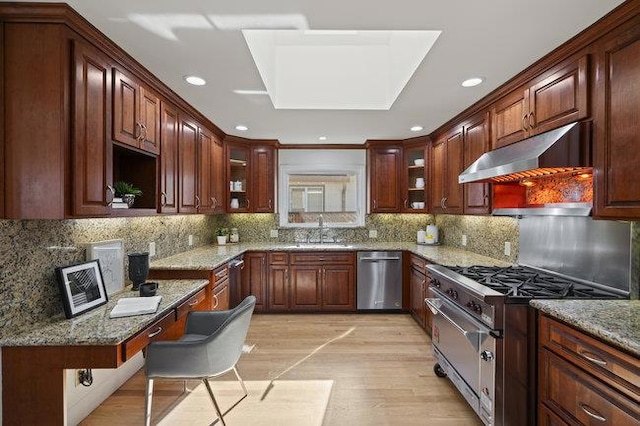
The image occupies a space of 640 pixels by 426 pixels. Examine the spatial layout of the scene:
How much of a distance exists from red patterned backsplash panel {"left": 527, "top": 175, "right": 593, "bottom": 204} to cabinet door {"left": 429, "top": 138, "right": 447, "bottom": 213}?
1186mm

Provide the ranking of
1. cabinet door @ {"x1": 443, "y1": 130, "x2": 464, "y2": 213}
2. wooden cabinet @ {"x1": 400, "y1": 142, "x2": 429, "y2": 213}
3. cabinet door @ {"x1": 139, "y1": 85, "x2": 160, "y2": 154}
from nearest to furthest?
cabinet door @ {"x1": 139, "y1": 85, "x2": 160, "y2": 154} → cabinet door @ {"x1": 443, "y1": 130, "x2": 464, "y2": 213} → wooden cabinet @ {"x1": 400, "y1": 142, "x2": 429, "y2": 213}

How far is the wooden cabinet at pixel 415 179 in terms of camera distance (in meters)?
4.32

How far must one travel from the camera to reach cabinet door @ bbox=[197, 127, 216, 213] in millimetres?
3463

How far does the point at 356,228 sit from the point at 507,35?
333cm

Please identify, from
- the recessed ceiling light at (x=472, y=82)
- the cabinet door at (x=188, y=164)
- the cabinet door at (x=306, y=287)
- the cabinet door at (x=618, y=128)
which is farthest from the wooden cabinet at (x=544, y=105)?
the cabinet door at (x=188, y=164)

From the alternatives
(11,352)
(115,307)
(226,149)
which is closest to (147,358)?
(115,307)

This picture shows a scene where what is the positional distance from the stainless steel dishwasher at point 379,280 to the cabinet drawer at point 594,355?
2.45 meters

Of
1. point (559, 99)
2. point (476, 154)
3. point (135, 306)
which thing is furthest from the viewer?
point (476, 154)

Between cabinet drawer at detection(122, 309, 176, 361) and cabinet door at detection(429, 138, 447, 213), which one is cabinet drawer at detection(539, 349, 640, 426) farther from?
cabinet door at detection(429, 138, 447, 213)

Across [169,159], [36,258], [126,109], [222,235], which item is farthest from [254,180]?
[36,258]

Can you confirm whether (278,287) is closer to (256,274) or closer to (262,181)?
(256,274)

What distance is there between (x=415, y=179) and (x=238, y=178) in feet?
8.56

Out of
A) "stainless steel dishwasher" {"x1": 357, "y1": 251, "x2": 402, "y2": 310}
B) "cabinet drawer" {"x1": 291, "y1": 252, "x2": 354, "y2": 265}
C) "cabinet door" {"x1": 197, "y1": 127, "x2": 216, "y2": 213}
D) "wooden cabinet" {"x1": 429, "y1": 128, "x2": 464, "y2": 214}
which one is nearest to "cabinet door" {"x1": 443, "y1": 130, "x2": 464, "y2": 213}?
"wooden cabinet" {"x1": 429, "y1": 128, "x2": 464, "y2": 214}

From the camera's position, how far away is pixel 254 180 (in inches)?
178
